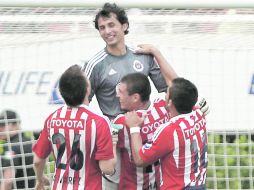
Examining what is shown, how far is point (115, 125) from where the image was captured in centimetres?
Answer: 628

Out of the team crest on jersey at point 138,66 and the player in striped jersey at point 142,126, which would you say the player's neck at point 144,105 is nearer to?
the player in striped jersey at point 142,126

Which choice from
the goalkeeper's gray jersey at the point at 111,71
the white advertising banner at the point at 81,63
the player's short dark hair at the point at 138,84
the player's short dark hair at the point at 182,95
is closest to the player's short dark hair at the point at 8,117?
the white advertising banner at the point at 81,63

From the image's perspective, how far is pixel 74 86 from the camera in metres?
5.93

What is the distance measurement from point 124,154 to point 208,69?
1.45 meters

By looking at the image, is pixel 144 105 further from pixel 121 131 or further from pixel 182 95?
pixel 182 95

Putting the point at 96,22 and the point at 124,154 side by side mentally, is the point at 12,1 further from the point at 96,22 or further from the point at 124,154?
the point at 124,154

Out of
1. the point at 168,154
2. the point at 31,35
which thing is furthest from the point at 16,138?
the point at 168,154

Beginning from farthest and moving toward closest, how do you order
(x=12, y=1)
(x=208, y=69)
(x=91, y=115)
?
(x=208, y=69)
(x=12, y=1)
(x=91, y=115)

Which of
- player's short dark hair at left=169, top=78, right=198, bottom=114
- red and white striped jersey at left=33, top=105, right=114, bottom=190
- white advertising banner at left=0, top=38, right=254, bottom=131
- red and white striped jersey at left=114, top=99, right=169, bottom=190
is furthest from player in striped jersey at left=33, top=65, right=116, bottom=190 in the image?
white advertising banner at left=0, top=38, right=254, bottom=131

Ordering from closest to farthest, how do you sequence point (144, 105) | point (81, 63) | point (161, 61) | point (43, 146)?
point (43, 146) < point (144, 105) < point (161, 61) < point (81, 63)

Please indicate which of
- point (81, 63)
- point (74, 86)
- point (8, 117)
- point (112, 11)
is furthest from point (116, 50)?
point (8, 117)

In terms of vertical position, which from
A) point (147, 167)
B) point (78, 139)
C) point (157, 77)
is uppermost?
point (157, 77)

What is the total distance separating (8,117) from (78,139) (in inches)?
64.2

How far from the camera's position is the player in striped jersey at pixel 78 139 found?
5965 mm
